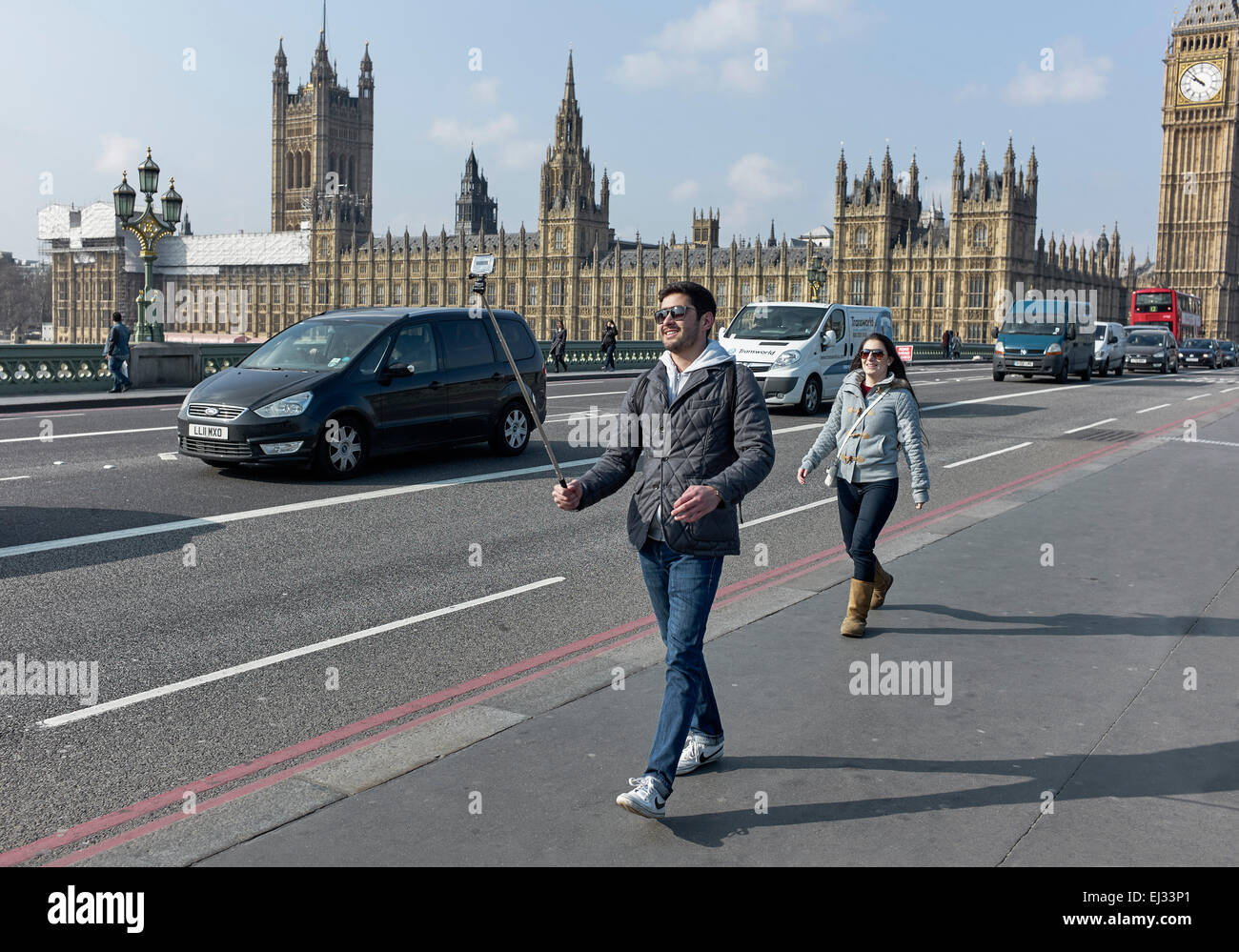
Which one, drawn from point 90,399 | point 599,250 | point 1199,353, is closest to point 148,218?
point 90,399

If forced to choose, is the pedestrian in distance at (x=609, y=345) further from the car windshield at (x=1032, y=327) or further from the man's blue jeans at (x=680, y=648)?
the man's blue jeans at (x=680, y=648)

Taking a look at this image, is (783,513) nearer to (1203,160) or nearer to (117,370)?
(117,370)

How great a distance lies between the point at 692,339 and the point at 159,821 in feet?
8.19

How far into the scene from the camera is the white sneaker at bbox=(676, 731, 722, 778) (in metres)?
4.61

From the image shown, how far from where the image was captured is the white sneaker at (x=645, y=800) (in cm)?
409

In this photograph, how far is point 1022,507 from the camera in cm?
1095

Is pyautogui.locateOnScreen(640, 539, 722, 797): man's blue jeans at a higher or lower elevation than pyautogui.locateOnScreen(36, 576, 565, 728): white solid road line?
higher

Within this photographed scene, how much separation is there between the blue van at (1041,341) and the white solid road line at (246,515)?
2226cm

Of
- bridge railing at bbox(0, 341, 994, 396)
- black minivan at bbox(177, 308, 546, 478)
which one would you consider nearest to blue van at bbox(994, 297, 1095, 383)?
bridge railing at bbox(0, 341, 994, 396)

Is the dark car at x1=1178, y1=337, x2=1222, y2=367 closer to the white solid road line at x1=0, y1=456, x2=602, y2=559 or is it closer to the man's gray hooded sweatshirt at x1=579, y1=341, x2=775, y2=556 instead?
the white solid road line at x1=0, y1=456, x2=602, y2=559

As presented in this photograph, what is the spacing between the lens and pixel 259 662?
19.9 ft

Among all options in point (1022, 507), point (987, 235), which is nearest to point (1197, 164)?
point (987, 235)
